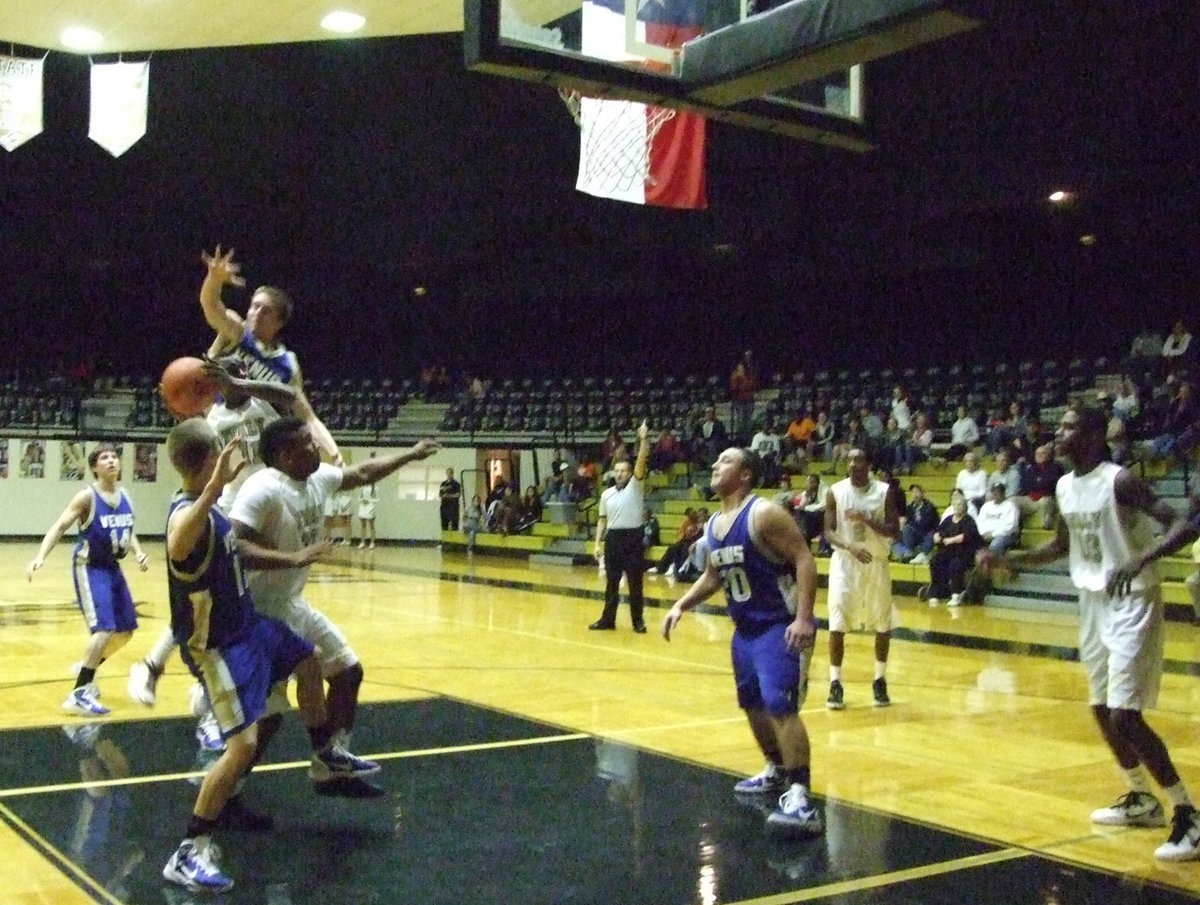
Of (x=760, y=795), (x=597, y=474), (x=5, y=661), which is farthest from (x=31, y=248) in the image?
(x=760, y=795)

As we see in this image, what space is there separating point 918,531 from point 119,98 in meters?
10.5

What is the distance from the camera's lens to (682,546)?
17.5m

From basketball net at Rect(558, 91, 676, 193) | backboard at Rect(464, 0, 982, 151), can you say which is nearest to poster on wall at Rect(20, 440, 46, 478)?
basketball net at Rect(558, 91, 676, 193)

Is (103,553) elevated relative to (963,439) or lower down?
lower down

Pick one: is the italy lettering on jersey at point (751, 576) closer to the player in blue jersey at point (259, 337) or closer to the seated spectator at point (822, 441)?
the player in blue jersey at point (259, 337)

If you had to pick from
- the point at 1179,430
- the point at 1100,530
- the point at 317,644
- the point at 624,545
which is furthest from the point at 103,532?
the point at 1179,430

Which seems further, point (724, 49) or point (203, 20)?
point (203, 20)

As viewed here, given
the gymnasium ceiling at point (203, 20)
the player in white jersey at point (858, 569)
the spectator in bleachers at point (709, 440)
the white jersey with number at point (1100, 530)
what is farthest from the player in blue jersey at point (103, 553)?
the spectator in bleachers at point (709, 440)

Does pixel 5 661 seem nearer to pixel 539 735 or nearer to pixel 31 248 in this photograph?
pixel 539 735

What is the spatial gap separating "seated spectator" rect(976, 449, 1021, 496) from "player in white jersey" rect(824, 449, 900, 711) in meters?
7.30

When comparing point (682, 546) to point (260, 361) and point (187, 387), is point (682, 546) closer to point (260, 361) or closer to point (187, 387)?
point (260, 361)

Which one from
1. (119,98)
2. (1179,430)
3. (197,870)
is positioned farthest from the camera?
(1179,430)

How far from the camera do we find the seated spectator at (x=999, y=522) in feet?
46.6

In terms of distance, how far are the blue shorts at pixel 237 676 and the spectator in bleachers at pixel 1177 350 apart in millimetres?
14581
